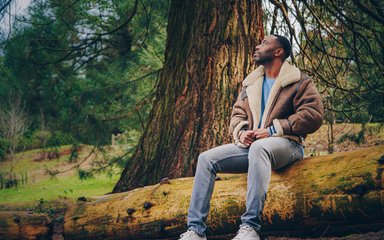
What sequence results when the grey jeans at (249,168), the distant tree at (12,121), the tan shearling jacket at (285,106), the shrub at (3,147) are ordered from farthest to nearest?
the shrub at (3,147)
the distant tree at (12,121)
the tan shearling jacket at (285,106)
the grey jeans at (249,168)

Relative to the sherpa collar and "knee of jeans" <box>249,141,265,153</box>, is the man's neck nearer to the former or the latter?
the sherpa collar

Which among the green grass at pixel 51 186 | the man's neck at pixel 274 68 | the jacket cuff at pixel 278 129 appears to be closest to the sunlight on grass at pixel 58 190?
the green grass at pixel 51 186

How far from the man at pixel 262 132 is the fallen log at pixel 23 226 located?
173 centimetres

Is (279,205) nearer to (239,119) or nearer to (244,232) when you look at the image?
(244,232)

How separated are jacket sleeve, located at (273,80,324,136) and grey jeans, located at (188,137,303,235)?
10 centimetres

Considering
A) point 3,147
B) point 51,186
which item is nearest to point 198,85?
point 51,186

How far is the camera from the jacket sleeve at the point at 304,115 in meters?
3.77

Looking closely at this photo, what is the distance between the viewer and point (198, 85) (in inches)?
227

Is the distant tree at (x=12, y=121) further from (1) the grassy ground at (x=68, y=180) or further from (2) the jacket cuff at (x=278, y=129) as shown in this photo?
(2) the jacket cuff at (x=278, y=129)

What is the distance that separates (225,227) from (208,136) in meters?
1.68

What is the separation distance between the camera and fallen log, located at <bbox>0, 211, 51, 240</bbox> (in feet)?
15.2

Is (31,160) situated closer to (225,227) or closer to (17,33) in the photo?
(17,33)

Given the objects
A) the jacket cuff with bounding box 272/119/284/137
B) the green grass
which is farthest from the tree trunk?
the green grass

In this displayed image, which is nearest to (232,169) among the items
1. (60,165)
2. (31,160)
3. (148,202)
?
(148,202)
